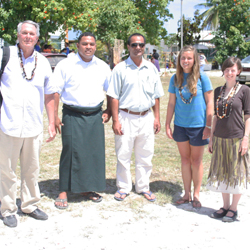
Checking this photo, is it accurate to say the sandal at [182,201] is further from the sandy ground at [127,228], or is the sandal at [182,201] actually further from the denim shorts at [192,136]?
the denim shorts at [192,136]

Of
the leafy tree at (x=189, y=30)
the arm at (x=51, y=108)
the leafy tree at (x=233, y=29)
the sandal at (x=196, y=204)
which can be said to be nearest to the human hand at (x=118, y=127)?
the arm at (x=51, y=108)

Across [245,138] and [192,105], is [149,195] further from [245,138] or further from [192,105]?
[245,138]

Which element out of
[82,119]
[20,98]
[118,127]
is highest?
[20,98]

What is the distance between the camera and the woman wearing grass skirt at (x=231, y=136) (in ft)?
11.2

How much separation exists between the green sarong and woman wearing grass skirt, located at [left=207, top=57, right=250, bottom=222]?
134 cm

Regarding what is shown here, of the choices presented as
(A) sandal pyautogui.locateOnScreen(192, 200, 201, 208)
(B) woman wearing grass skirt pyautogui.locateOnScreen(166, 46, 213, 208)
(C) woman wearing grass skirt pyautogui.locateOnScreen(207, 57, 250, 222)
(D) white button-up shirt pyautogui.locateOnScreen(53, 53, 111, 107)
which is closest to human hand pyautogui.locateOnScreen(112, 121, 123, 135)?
(D) white button-up shirt pyautogui.locateOnScreen(53, 53, 111, 107)

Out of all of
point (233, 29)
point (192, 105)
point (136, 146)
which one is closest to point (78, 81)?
point (136, 146)

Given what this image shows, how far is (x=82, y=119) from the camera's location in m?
3.83

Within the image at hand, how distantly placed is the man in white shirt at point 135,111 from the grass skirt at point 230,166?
2.89 feet

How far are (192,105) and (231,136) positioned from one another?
567 millimetres

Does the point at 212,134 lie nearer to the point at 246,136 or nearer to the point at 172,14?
the point at 246,136

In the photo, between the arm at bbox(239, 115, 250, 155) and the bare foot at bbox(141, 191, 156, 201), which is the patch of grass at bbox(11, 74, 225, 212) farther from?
the arm at bbox(239, 115, 250, 155)

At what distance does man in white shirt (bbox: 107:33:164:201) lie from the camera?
12.7ft

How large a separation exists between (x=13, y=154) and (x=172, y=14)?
26174 mm
